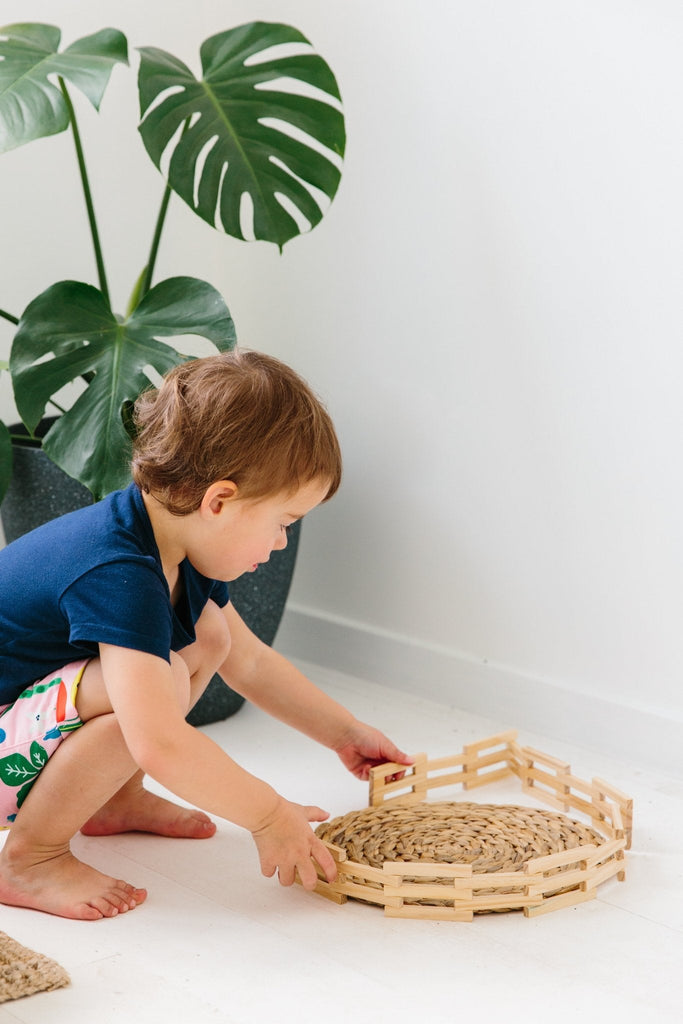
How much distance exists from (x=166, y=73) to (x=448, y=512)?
0.70m

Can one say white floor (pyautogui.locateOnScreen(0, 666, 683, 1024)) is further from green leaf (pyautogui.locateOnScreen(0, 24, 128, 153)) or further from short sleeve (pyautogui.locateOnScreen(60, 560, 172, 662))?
green leaf (pyautogui.locateOnScreen(0, 24, 128, 153))

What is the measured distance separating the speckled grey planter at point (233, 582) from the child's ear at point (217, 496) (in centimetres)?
46

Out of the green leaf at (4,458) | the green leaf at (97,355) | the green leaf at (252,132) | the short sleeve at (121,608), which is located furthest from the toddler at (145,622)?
the green leaf at (252,132)

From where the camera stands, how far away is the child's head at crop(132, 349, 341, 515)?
107cm

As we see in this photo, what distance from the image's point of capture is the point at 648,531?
1.48 m

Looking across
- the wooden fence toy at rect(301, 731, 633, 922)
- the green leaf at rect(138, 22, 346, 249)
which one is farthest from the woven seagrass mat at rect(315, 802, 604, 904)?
the green leaf at rect(138, 22, 346, 249)

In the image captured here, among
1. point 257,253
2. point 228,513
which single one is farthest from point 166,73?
point 228,513

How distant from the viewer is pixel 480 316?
1616 millimetres

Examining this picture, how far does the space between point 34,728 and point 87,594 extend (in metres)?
0.15

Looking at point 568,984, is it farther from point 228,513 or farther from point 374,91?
point 374,91

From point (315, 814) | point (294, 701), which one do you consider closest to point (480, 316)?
point (294, 701)

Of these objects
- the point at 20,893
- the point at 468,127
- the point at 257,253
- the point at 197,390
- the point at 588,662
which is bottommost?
the point at 20,893

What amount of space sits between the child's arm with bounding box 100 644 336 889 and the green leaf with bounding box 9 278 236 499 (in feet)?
1.24

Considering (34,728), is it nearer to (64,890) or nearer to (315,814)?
(64,890)
